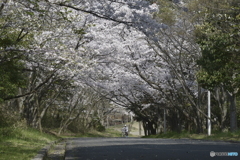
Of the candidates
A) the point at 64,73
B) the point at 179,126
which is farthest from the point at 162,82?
the point at 64,73

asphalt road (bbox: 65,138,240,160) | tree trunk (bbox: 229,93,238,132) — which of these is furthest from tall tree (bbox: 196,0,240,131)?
asphalt road (bbox: 65,138,240,160)

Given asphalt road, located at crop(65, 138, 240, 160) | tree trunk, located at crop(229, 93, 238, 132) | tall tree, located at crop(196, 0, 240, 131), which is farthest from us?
tree trunk, located at crop(229, 93, 238, 132)

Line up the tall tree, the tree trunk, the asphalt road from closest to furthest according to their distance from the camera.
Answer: the asphalt road → the tall tree → the tree trunk

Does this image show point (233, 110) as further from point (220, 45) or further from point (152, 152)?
point (152, 152)

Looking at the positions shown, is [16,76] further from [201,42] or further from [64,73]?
[201,42]

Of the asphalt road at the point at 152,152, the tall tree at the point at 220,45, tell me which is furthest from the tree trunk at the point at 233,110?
the asphalt road at the point at 152,152

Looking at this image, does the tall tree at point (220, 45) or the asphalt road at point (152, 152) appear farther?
the tall tree at point (220, 45)

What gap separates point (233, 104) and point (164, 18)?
262 inches

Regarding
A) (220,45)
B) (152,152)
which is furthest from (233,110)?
(152,152)

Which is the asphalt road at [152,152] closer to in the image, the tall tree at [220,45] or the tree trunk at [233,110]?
the tall tree at [220,45]

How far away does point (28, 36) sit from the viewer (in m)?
18.9

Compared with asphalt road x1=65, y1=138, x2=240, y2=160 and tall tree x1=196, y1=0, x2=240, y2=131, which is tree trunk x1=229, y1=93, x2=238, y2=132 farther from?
asphalt road x1=65, y1=138, x2=240, y2=160

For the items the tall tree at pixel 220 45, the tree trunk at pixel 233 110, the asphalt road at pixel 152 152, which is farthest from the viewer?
the tree trunk at pixel 233 110

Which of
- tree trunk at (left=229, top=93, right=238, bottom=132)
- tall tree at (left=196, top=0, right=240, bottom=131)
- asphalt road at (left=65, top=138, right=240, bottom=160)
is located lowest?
asphalt road at (left=65, top=138, right=240, bottom=160)
